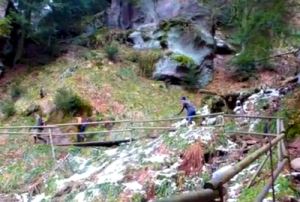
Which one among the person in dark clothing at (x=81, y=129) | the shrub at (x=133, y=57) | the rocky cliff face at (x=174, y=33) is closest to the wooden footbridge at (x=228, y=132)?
the person in dark clothing at (x=81, y=129)

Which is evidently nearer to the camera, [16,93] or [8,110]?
[8,110]

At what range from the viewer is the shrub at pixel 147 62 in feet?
64.7

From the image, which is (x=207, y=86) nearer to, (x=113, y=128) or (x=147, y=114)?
(x=147, y=114)

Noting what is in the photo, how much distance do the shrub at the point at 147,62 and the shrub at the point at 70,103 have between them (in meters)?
3.83

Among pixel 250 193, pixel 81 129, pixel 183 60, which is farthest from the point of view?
pixel 183 60

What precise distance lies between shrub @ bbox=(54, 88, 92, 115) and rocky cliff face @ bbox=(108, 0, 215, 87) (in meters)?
4.04

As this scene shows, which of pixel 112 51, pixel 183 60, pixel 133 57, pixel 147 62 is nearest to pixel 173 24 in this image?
pixel 183 60

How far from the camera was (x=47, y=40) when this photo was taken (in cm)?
1991

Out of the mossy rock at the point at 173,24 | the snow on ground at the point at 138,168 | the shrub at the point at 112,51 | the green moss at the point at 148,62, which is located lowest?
the snow on ground at the point at 138,168

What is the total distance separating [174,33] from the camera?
67.8 feet

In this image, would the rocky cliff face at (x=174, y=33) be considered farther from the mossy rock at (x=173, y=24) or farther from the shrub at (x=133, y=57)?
the shrub at (x=133, y=57)

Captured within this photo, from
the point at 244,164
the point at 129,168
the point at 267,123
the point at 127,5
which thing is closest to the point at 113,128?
the point at 129,168

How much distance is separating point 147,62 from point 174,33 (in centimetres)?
188

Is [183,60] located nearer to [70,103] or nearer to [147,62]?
[147,62]
